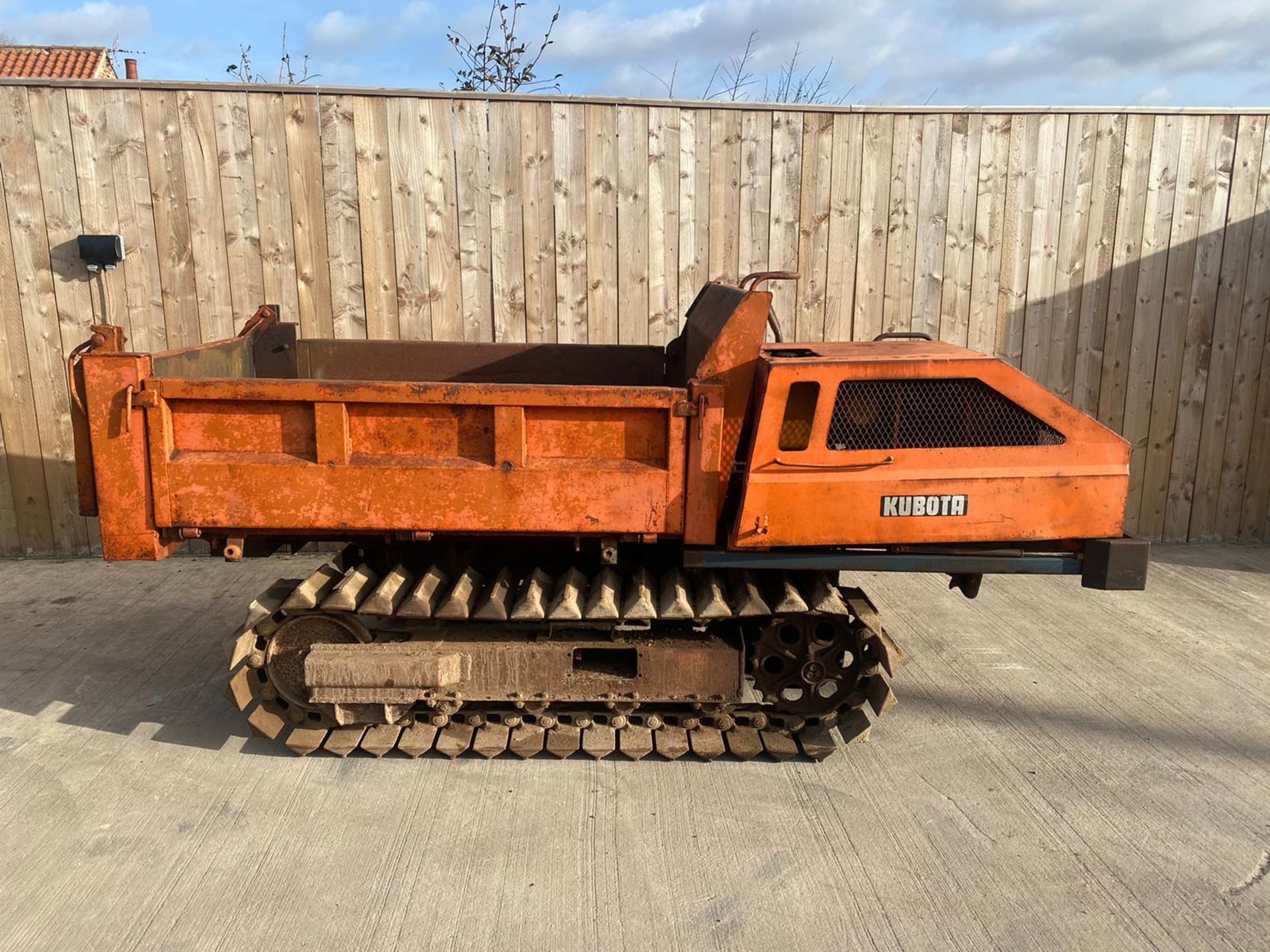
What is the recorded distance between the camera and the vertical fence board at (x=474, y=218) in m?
6.24

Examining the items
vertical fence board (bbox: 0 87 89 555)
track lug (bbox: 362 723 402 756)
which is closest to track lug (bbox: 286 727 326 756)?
track lug (bbox: 362 723 402 756)

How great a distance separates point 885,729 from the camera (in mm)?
4188

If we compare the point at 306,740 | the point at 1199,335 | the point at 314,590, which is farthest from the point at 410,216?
the point at 1199,335

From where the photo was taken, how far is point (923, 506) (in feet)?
11.7

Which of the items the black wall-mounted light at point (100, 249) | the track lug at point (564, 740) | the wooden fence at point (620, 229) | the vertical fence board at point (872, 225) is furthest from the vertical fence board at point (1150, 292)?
the black wall-mounted light at point (100, 249)

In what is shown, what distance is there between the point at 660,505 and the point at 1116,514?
1.85m

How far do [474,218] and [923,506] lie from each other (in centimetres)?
410

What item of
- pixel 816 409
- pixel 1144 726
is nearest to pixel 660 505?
pixel 816 409

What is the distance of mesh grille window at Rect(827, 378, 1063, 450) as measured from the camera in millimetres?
3555

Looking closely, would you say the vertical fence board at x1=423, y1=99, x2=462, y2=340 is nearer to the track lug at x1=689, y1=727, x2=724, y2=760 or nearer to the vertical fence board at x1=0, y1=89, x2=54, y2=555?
the vertical fence board at x1=0, y1=89, x2=54, y2=555

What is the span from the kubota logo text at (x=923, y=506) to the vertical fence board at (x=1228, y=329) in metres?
4.72

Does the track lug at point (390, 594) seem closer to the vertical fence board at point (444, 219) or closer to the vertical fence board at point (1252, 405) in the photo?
the vertical fence board at point (444, 219)

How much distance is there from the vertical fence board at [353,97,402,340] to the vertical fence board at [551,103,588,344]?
45.7 inches

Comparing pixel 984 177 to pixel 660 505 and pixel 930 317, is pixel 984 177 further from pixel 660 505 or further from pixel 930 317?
pixel 660 505
